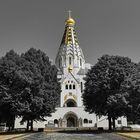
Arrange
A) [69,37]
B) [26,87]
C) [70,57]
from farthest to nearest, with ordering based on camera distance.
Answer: [69,37] → [70,57] → [26,87]

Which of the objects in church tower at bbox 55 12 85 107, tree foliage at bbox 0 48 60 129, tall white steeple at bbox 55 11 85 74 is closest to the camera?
tree foliage at bbox 0 48 60 129

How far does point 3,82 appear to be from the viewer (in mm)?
34656

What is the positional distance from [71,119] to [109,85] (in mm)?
29929

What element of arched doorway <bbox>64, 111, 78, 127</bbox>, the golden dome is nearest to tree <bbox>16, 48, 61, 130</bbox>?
arched doorway <bbox>64, 111, 78, 127</bbox>

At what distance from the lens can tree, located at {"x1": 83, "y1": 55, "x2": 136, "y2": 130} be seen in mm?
32781

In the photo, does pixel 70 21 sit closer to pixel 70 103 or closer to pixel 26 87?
pixel 70 103

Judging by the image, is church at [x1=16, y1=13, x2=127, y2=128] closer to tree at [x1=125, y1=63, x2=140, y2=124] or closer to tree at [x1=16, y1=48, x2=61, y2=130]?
tree at [x1=16, y1=48, x2=61, y2=130]

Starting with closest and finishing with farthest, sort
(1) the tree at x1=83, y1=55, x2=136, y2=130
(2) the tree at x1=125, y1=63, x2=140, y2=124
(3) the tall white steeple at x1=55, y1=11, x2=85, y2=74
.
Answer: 1. (2) the tree at x1=125, y1=63, x2=140, y2=124
2. (1) the tree at x1=83, y1=55, x2=136, y2=130
3. (3) the tall white steeple at x1=55, y1=11, x2=85, y2=74

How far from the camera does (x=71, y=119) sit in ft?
205

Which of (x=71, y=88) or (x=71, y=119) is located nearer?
(x=71, y=119)

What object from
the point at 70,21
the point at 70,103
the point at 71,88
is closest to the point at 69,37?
the point at 70,21

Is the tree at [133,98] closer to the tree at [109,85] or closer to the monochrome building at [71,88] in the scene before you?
the tree at [109,85]

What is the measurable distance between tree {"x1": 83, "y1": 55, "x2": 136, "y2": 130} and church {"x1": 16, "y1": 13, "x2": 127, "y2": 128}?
1636 centimetres

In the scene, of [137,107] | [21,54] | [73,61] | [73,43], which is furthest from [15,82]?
[73,43]
